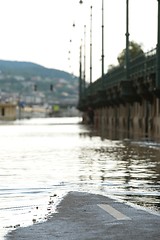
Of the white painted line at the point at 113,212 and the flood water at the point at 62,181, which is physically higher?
the white painted line at the point at 113,212

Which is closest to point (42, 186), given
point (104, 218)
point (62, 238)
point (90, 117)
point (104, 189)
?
point (104, 189)

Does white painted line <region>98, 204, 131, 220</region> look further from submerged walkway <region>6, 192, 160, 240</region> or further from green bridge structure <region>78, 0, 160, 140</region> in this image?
green bridge structure <region>78, 0, 160, 140</region>

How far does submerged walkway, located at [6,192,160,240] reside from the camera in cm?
854

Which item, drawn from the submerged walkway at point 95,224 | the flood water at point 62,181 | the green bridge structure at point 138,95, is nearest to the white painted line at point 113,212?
the submerged walkway at point 95,224

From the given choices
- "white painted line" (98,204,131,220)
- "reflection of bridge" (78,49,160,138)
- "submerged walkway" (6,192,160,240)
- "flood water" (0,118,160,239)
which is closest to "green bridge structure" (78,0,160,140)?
"reflection of bridge" (78,49,160,138)

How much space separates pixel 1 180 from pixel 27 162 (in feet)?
19.0

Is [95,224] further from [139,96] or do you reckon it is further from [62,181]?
[139,96]

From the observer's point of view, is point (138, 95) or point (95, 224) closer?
point (95, 224)

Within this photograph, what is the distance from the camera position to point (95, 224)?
9391 mm

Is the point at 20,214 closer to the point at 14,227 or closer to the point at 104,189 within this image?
the point at 14,227

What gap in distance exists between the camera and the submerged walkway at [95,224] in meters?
8.54

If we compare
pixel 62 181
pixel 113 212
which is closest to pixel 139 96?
pixel 62 181

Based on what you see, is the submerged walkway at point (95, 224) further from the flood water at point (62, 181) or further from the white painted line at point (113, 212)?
the flood water at point (62, 181)

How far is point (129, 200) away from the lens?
12148 mm
